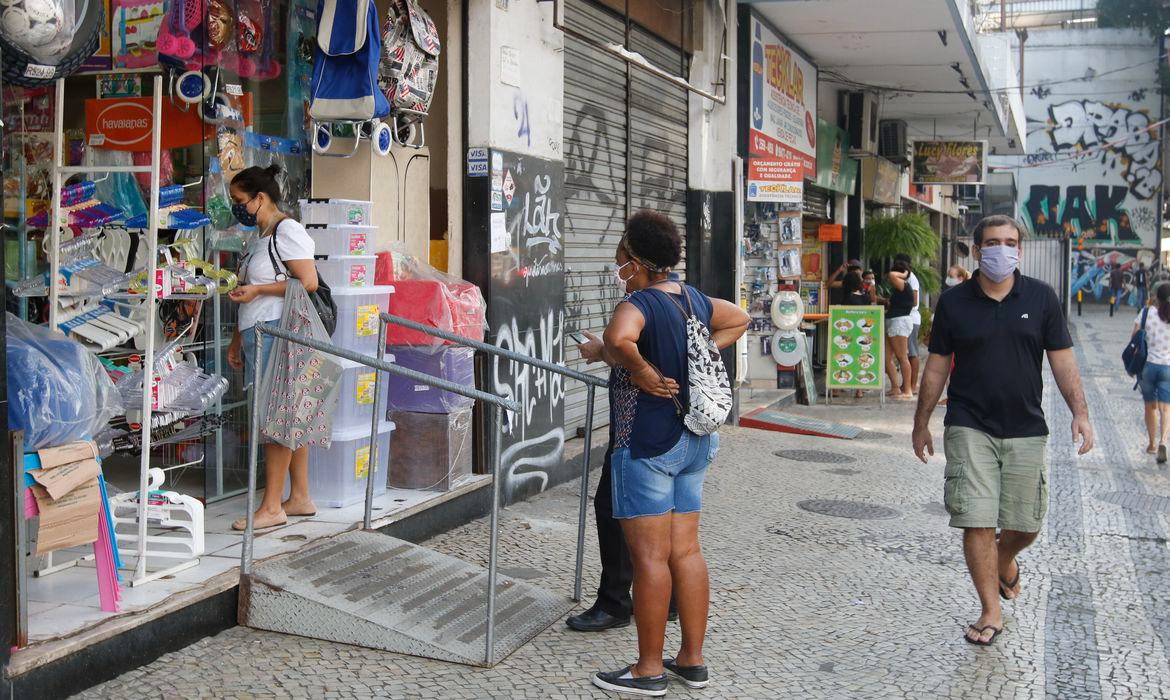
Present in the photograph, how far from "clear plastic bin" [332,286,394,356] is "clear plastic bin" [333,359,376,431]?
0.37 ft

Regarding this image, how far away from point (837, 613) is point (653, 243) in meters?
2.19

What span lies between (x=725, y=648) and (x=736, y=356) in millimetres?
7305

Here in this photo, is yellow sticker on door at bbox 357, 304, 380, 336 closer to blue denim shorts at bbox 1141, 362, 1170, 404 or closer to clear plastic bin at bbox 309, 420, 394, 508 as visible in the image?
clear plastic bin at bbox 309, 420, 394, 508

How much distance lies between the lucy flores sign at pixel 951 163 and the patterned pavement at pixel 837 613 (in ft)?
42.6

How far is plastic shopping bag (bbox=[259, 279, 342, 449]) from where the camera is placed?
5.44 metres

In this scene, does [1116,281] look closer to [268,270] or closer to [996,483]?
[996,483]

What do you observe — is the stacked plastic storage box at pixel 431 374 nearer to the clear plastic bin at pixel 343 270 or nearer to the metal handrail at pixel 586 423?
→ the clear plastic bin at pixel 343 270

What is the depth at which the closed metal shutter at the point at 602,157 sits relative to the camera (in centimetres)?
905

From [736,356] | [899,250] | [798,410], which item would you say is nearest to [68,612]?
[736,356]

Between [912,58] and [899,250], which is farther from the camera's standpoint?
[899,250]

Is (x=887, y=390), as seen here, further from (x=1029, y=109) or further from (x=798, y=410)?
(x=1029, y=109)

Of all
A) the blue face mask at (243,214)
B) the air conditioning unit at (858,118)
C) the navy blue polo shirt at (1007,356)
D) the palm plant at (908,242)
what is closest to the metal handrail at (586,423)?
the blue face mask at (243,214)

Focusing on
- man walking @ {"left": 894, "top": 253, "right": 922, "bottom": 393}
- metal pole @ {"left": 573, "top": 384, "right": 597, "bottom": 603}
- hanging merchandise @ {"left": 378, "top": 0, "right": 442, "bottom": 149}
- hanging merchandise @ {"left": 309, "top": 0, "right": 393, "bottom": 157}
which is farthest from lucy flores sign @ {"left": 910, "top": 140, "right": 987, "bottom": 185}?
metal pole @ {"left": 573, "top": 384, "right": 597, "bottom": 603}

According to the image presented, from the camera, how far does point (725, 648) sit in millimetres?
4945
